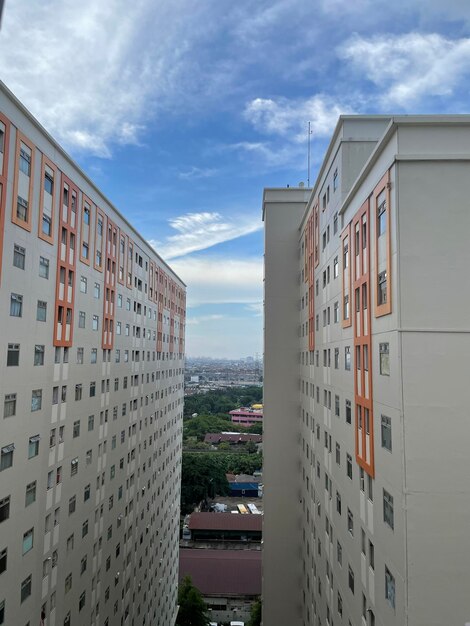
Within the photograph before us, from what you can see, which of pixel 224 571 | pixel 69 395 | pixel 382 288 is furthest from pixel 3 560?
pixel 224 571

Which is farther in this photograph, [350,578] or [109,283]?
[109,283]

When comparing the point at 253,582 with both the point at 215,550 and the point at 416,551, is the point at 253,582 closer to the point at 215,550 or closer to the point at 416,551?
the point at 215,550

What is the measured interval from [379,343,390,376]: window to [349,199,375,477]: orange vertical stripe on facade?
3.00 feet

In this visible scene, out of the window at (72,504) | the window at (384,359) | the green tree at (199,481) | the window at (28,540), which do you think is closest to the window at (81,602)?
the window at (72,504)

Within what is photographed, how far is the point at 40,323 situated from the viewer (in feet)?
51.6

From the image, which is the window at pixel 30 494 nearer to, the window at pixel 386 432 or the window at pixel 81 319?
the window at pixel 81 319

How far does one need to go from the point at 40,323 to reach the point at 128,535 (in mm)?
18889

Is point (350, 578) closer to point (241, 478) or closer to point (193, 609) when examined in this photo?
point (193, 609)

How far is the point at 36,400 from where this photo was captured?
611 inches

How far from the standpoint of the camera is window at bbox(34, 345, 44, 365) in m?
15.4

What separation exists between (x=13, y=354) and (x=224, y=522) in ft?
171

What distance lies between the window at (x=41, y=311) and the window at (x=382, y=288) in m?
12.4

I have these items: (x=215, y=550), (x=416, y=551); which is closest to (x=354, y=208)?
(x=416, y=551)

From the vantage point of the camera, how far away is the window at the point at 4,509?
13344 millimetres
